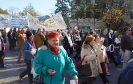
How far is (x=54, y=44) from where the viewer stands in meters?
3.79

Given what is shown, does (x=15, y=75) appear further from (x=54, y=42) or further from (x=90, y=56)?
(x=54, y=42)

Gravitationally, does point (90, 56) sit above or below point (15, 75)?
above

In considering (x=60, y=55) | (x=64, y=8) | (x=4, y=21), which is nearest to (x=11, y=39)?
(x=4, y=21)

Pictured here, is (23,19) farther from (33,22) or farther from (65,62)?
(65,62)

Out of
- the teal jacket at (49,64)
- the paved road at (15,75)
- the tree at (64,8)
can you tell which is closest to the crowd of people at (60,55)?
the teal jacket at (49,64)

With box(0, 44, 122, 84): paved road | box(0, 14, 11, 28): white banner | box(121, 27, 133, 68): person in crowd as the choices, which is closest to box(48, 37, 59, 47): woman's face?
box(0, 44, 122, 84): paved road

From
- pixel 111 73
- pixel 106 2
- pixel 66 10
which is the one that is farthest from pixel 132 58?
pixel 66 10

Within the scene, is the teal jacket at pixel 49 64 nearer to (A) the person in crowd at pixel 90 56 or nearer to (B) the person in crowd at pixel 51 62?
(B) the person in crowd at pixel 51 62

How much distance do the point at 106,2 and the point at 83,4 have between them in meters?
5.57

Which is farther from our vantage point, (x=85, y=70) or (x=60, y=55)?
(x=85, y=70)

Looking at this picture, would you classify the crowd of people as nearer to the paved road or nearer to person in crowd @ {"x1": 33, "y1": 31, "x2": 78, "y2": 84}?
person in crowd @ {"x1": 33, "y1": 31, "x2": 78, "y2": 84}

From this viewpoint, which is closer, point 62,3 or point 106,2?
point 106,2

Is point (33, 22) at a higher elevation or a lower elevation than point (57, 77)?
higher

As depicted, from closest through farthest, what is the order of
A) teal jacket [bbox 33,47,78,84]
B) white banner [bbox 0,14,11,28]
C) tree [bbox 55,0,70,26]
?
teal jacket [bbox 33,47,78,84]
white banner [bbox 0,14,11,28]
tree [bbox 55,0,70,26]
